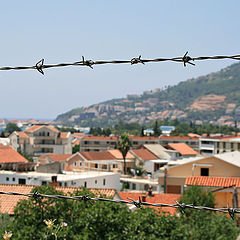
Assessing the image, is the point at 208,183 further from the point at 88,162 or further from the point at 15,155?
the point at 88,162

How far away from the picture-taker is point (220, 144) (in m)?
76.2

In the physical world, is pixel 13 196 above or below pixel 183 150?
above

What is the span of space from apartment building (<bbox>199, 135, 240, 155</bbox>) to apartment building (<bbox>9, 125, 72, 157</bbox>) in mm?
26980

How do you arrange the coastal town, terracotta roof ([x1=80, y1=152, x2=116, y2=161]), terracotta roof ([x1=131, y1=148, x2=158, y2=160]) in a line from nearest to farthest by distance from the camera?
the coastal town → terracotta roof ([x1=80, y1=152, x2=116, y2=161]) → terracotta roof ([x1=131, y1=148, x2=158, y2=160])

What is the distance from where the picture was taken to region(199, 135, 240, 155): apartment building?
7000 cm

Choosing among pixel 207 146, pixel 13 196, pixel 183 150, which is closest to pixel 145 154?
pixel 183 150

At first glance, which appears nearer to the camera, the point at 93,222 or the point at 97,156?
the point at 93,222

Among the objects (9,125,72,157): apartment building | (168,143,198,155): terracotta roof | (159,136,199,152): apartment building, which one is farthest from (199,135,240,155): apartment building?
(9,125,72,157): apartment building

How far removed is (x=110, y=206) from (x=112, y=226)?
2.47ft

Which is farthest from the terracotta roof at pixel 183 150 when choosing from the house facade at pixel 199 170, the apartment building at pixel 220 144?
the house facade at pixel 199 170

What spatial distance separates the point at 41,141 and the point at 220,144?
115 feet

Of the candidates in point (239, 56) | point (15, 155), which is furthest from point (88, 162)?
point (239, 56)

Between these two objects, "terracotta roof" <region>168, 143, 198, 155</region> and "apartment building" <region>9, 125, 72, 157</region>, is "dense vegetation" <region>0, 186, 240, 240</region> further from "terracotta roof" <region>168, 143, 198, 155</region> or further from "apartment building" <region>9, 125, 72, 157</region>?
"apartment building" <region>9, 125, 72, 157</region>

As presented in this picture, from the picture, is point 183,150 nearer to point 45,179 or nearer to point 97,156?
point 97,156
